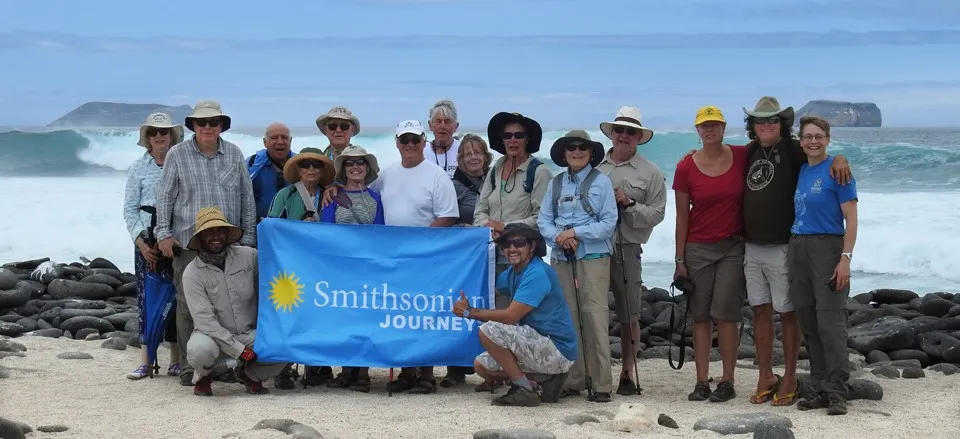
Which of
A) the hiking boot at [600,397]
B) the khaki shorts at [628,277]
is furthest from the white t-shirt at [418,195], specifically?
the hiking boot at [600,397]

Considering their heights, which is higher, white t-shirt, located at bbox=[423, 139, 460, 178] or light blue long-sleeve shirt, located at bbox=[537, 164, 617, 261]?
white t-shirt, located at bbox=[423, 139, 460, 178]

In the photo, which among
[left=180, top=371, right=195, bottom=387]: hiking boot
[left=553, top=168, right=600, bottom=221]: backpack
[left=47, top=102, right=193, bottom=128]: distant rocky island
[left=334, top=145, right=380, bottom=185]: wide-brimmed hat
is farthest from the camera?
[left=47, top=102, right=193, bottom=128]: distant rocky island

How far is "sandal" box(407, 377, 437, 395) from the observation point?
7.69 metres

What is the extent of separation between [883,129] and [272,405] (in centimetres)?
4822

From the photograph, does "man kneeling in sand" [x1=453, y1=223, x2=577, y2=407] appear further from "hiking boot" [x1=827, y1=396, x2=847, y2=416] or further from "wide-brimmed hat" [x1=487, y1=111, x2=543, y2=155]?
"hiking boot" [x1=827, y1=396, x2=847, y2=416]

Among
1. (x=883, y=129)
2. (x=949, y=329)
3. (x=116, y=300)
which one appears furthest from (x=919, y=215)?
(x=883, y=129)

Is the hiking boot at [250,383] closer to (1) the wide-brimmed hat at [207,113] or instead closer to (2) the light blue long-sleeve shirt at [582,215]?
(1) the wide-brimmed hat at [207,113]

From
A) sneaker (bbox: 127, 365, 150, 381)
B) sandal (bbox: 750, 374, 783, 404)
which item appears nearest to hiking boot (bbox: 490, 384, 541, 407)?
sandal (bbox: 750, 374, 783, 404)

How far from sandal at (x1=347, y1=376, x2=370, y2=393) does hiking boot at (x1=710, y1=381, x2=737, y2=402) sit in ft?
7.42

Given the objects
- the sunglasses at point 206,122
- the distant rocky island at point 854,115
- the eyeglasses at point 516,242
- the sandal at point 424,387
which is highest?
the distant rocky island at point 854,115

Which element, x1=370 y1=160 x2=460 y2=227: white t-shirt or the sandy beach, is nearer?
the sandy beach

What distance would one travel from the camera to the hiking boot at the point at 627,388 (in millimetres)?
7746

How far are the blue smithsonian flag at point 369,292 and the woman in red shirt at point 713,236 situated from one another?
50.2 inches

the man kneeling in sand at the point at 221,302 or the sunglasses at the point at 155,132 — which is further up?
the sunglasses at the point at 155,132
